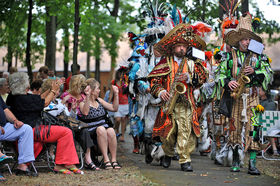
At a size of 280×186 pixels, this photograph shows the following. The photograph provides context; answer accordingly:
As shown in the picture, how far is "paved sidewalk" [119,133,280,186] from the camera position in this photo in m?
6.45

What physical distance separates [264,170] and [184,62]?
2.17m

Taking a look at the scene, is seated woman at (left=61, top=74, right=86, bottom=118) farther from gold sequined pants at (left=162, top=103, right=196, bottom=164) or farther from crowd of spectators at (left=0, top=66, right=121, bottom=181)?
gold sequined pants at (left=162, top=103, right=196, bottom=164)

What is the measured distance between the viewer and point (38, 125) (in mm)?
7113

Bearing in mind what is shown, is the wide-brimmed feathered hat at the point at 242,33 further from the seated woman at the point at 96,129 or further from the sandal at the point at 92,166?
the sandal at the point at 92,166

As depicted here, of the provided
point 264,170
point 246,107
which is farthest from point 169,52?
point 264,170

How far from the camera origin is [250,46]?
739 cm

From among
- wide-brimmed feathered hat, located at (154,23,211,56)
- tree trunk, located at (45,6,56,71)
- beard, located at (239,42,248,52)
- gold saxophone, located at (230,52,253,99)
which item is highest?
tree trunk, located at (45,6,56,71)

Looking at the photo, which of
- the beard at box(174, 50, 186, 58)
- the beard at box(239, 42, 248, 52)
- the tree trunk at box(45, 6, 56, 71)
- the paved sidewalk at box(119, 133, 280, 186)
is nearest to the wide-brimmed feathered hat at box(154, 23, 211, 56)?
the beard at box(174, 50, 186, 58)

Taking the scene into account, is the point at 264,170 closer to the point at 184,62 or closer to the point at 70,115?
the point at 184,62

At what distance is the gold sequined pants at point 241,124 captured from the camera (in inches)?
296

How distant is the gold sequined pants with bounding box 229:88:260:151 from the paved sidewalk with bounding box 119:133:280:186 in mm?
446

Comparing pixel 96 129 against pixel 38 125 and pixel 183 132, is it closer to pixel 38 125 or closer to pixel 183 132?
pixel 38 125

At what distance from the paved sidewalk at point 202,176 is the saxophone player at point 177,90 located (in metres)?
0.29

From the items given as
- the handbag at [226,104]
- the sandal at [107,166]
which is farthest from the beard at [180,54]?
the sandal at [107,166]
